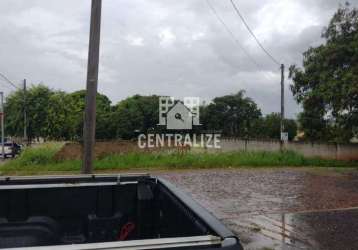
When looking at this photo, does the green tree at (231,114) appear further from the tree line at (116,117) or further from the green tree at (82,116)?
the green tree at (82,116)

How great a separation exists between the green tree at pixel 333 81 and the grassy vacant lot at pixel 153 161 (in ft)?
8.81

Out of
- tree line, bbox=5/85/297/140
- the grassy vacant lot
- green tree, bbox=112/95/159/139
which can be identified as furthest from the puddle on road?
green tree, bbox=112/95/159/139

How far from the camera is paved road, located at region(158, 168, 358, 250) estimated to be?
566 centimetres

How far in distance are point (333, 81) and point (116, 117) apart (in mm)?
33474

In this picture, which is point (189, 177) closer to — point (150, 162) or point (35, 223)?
point (150, 162)

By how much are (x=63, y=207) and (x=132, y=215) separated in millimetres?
564

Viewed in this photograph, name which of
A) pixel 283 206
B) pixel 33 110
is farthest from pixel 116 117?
pixel 283 206

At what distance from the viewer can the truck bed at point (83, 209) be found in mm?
2859

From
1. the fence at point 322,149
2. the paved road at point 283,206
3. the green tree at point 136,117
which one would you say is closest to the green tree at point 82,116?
the green tree at point 136,117

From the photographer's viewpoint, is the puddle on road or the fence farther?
the fence

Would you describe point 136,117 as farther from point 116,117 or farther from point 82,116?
point 82,116

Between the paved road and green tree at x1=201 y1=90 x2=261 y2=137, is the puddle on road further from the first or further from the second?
green tree at x1=201 y1=90 x2=261 y2=137

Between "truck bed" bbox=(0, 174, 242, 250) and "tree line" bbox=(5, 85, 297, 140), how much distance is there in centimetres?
3399

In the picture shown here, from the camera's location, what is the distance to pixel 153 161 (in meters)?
17.3
